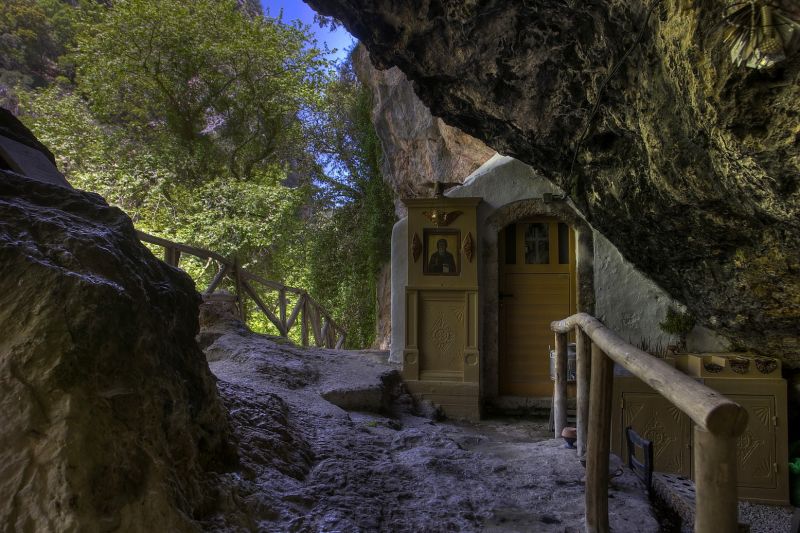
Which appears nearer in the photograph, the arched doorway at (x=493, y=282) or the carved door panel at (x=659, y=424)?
the carved door panel at (x=659, y=424)

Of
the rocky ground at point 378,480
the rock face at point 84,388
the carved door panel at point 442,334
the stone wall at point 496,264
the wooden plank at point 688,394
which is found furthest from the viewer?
the carved door panel at point 442,334

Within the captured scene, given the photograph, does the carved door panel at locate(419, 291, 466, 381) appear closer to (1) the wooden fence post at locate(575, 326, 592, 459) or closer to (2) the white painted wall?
(2) the white painted wall

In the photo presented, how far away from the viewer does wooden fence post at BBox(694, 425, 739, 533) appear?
4.48 feet

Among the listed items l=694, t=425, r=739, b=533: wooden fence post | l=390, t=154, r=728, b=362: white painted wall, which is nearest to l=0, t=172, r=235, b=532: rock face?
l=694, t=425, r=739, b=533: wooden fence post

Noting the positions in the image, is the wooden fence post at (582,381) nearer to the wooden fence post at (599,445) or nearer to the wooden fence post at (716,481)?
the wooden fence post at (599,445)

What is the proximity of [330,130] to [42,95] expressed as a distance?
6762mm

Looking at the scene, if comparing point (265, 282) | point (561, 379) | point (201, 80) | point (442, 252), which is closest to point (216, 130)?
point (201, 80)

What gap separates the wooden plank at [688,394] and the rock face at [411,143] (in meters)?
9.59

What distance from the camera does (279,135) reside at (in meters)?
13.7

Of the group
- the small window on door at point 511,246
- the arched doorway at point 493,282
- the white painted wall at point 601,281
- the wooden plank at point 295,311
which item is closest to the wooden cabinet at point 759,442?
the white painted wall at point 601,281

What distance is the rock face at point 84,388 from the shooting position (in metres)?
1.56

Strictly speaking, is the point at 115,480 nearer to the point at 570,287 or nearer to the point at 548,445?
the point at 548,445

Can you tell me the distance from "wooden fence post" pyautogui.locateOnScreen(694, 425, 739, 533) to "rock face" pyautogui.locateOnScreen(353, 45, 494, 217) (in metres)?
10.3

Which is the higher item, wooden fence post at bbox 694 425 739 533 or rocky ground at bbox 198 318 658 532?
wooden fence post at bbox 694 425 739 533
